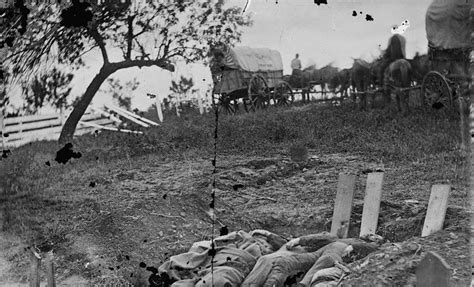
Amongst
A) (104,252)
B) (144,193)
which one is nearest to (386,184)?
(144,193)

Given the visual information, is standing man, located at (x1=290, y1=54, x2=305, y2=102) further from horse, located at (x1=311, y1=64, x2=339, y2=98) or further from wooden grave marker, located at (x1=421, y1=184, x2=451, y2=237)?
wooden grave marker, located at (x1=421, y1=184, x2=451, y2=237)

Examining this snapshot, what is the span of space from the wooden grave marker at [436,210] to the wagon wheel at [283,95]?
1.17 metres

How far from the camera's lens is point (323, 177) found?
5039 mm

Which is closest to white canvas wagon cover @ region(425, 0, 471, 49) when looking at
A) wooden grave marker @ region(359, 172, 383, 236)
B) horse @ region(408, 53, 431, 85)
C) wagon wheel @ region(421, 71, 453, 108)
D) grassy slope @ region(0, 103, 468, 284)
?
horse @ region(408, 53, 431, 85)

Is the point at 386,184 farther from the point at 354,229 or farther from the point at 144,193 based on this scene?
the point at 144,193

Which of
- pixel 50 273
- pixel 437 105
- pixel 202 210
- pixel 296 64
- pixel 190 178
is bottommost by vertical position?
pixel 50 273

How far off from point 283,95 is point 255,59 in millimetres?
345

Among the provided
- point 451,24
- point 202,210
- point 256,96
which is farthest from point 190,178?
point 451,24

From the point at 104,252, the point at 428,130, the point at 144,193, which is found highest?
the point at 428,130

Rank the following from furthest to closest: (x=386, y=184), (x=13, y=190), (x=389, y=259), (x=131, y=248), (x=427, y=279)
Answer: (x=13, y=190)
(x=131, y=248)
(x=386, y=184)
(x=389, y=259)
(x=427, y=279)

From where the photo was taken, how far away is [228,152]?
17.1ft

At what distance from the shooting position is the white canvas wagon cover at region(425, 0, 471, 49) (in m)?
4.78

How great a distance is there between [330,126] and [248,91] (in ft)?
2.10

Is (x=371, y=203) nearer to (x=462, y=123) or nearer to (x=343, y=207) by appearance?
(x=343, y=207)
